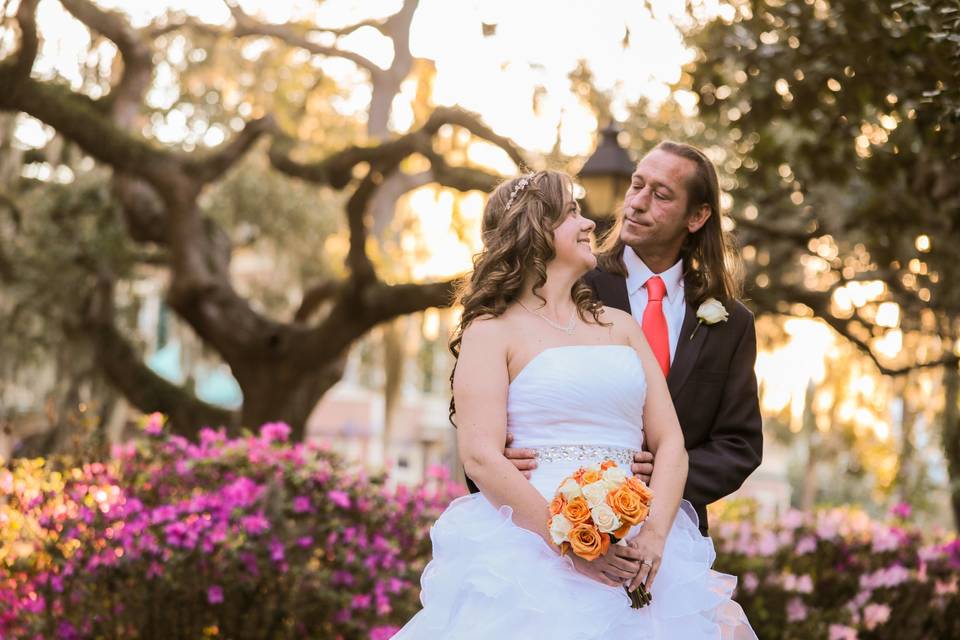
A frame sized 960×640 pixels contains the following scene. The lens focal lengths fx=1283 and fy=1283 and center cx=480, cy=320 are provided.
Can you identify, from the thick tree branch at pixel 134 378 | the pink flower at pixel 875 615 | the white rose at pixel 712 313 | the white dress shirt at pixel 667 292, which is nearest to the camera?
the white rose at pixel 712 313

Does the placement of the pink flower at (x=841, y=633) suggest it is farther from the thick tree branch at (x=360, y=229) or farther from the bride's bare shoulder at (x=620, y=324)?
the thick tree branch at (x=360, y=229)

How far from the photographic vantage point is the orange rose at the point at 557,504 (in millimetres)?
3135

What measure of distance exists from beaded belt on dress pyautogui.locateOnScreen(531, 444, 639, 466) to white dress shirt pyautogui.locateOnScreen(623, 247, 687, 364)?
0.63 m

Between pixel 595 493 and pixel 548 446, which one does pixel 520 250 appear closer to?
pixel 548 446

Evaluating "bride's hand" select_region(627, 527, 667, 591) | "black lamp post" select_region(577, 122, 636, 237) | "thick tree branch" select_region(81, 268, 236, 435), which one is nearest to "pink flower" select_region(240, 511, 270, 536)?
"black lamp post" select_region(577, 122, 636, 237)

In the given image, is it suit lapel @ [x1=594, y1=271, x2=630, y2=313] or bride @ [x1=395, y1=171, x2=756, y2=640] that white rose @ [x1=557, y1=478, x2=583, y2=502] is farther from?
suit lapel @ [x1=594, y1=271, x2=630, y2=313]

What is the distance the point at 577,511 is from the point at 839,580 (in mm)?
5917

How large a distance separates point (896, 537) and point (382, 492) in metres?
3.82

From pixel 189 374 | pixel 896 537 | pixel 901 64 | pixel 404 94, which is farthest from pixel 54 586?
pixel 189 374

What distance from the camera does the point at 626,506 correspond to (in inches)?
120

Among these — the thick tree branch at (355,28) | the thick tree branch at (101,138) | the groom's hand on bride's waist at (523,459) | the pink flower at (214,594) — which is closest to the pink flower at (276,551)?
the pink flower at (214,594)

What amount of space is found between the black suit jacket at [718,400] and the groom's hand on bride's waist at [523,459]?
0.99 ft

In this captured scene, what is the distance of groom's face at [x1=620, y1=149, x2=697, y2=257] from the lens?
4.05 meters

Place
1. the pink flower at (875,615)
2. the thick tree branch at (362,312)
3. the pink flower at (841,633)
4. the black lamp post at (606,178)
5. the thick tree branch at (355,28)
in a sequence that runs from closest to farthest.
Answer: the pink flower at (841,633) → the pink flower at (875,615) → the black lamp post at (606,178) → the thick tree branch at (362,312) → the thick tree branch at (355,28)
